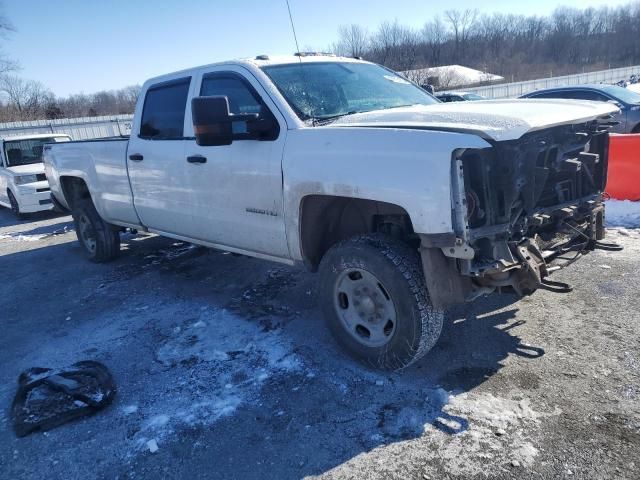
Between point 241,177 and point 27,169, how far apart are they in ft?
29.6

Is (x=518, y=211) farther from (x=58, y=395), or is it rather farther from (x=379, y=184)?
(x=58, y=395)

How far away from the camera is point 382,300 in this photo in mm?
3350

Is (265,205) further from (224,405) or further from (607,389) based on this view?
(607,389)

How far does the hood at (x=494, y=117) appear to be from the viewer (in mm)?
2754

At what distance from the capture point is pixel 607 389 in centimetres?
302

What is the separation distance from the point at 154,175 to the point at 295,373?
2.64m

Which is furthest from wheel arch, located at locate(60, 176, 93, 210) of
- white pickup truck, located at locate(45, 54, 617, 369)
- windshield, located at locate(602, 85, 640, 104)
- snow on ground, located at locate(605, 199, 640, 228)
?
windshield, located at locate(602, 85, 640, 104)

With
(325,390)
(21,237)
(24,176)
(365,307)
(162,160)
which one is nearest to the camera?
(325,390)

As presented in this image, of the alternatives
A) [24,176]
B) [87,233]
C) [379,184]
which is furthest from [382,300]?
[24,176]

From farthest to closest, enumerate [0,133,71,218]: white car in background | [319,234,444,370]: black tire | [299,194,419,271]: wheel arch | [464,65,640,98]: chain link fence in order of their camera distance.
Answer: [464,65,640,98]: chain link fence < [0,133,71,218]: white car in background < [299,194,419,271]: wheel arch < [319,234,444,370]: black tire

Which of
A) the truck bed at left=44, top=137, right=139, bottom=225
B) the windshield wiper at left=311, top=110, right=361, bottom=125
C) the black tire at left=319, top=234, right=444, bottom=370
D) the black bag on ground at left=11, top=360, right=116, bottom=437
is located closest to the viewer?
the black tire at left=319, top=234, right=444, bottom=370

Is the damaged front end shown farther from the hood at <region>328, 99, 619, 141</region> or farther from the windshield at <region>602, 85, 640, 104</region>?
the windshield at <region>602, 85, 640, 104</region>

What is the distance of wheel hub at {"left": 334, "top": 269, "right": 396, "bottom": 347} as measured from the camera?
10.9 ft

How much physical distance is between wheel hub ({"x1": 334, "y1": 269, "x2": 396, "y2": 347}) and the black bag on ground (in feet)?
5.52
